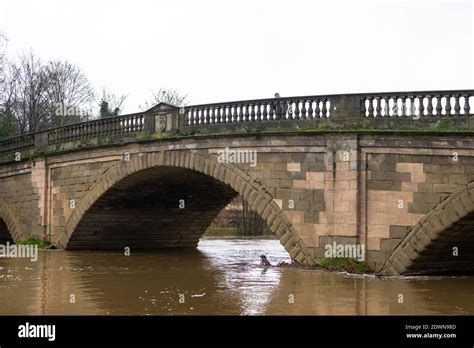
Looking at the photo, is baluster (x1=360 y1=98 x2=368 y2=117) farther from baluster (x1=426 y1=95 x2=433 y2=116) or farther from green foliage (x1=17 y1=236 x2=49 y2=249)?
green foliage (x1=17 y1=236 x2=49 y2=249)

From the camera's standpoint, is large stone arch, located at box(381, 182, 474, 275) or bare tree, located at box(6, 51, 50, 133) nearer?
large stone arch, located at box(381, 182, 474, 275)

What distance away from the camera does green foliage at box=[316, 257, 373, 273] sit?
49.0 ft

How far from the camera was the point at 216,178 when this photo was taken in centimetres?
1814

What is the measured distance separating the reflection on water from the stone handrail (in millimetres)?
3522

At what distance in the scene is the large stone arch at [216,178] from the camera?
53.3 ft

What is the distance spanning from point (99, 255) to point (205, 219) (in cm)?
602

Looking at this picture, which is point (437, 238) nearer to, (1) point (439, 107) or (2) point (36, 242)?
(1) point (439, 107)

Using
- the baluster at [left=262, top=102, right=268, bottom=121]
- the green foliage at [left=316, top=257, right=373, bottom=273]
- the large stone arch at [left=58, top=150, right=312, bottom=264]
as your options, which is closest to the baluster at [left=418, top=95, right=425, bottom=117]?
the green foliage at [left=316, top=257, right=373, bottom=273]

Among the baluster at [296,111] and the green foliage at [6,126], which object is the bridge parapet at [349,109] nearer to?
the baluster at [296,111]

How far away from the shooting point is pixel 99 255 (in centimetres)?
2198

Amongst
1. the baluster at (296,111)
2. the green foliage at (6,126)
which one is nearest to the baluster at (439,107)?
the baluster at (296,111)

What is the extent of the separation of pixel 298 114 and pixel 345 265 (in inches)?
154

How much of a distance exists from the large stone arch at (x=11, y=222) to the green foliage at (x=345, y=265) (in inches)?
555
